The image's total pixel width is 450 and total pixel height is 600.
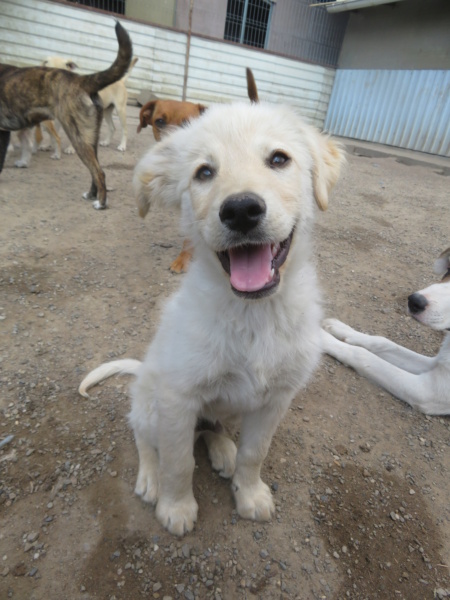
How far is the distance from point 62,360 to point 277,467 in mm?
1467

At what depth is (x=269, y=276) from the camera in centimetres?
131

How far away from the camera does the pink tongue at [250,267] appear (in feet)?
4.21

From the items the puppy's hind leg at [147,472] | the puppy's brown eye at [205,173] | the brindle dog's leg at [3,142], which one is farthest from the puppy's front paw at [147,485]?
the brindle dog's leg at [3,142]

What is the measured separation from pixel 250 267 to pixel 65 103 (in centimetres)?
458

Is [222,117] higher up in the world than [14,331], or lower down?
higher up

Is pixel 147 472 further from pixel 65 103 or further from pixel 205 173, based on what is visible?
pixel 65 103

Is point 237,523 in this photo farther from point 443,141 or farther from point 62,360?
point 443,141

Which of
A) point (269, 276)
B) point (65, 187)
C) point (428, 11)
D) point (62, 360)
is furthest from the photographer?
point (428, 11)

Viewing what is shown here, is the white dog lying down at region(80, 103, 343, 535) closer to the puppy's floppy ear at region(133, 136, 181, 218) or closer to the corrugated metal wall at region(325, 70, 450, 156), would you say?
the puppy's floppy ear at region(133, 136, 181, 218)

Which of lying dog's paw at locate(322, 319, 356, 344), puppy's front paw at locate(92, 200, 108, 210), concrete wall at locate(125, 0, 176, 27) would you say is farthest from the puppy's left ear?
concrete wall at locate(125, 0, 176, 27)

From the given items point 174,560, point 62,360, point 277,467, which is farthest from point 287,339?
point 62,360

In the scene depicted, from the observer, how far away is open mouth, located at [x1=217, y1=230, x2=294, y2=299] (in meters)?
1.28

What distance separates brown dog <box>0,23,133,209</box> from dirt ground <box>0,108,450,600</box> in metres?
1.77

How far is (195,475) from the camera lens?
182cm
